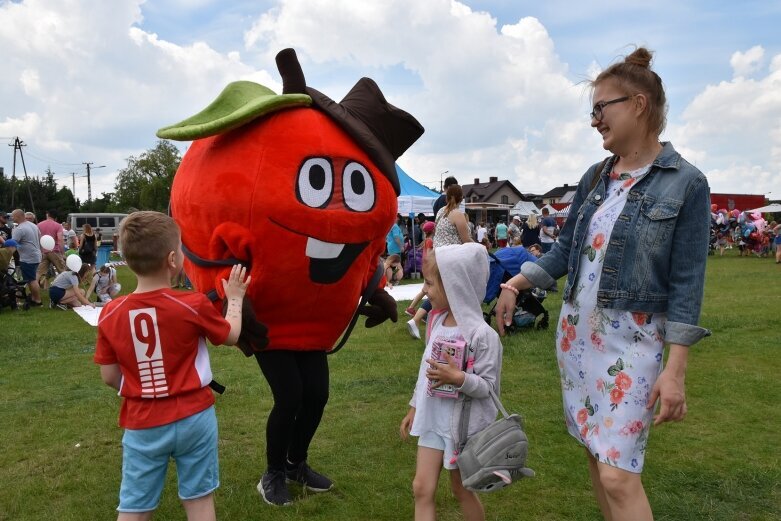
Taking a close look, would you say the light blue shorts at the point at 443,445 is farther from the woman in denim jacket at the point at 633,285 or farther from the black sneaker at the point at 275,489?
the black sneaker at the point at 275,489

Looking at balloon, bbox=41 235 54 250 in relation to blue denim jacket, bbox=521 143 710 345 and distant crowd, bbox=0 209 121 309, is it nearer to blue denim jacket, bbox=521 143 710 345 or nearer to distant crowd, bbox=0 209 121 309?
distant crowd, bbox=0 209 121 309

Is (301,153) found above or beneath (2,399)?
above

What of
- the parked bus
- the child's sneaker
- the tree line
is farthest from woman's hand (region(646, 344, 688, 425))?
the tree line

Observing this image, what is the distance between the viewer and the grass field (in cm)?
324

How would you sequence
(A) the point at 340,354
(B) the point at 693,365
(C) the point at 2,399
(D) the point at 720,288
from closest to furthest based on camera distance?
(C) the point at 2,399 < (B) the point at 693,365 < (A) the point at 340,354 < (D) the point at 720,288

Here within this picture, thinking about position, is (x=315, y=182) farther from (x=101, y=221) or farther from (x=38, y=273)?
(x=101, y=221)

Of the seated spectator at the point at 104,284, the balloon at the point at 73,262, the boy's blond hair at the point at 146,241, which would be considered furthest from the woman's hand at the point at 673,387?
the seated spectator at the point at 104,284

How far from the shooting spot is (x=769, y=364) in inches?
234

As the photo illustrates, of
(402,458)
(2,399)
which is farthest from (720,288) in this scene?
(2,399)

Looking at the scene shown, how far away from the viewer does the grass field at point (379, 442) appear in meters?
3.24

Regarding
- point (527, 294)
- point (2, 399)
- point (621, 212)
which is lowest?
point (2, 399)

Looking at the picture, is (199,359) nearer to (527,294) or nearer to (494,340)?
(494,340)

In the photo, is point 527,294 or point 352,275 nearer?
point 352,275

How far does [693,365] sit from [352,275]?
Answer: 425cm
